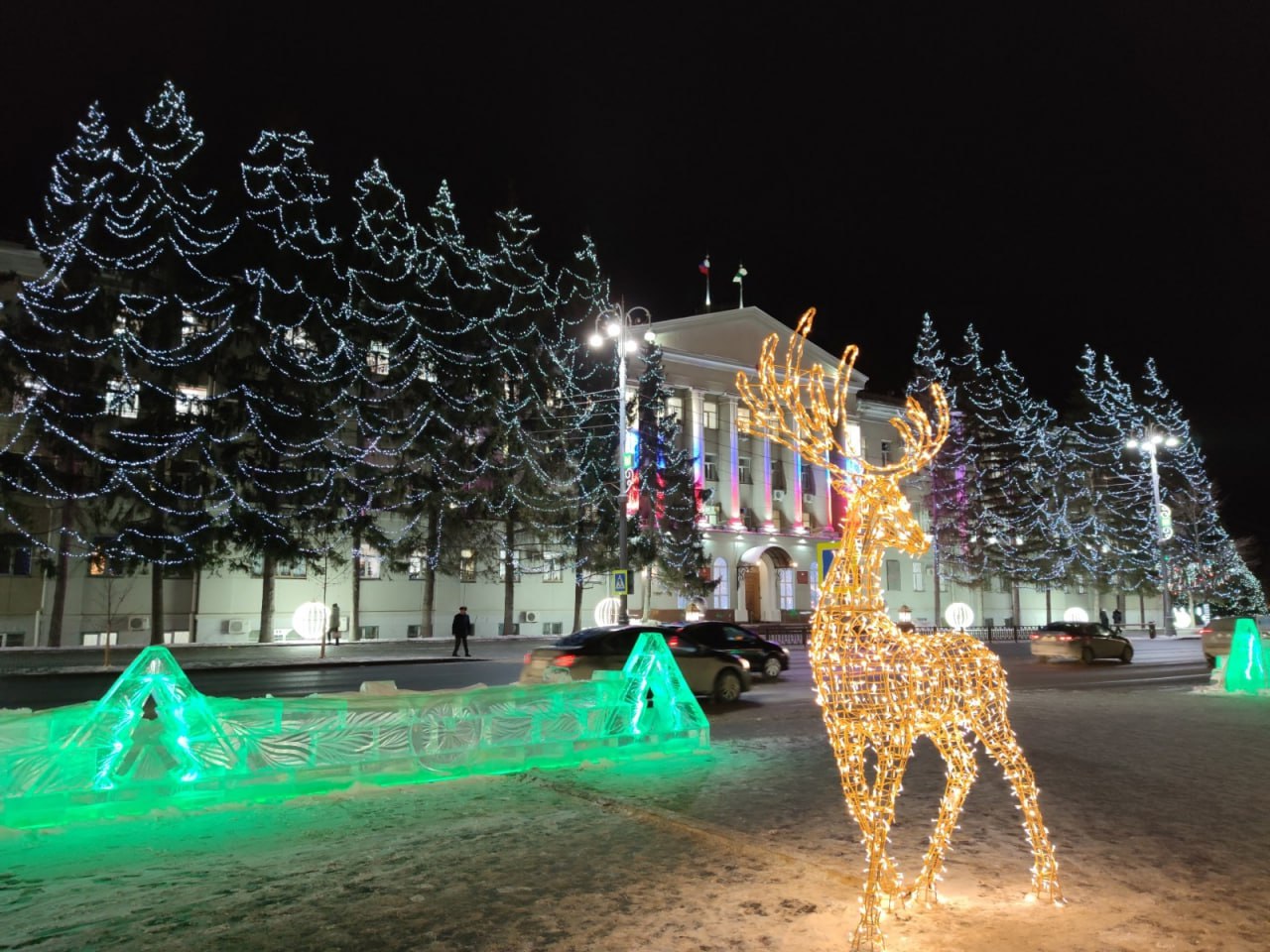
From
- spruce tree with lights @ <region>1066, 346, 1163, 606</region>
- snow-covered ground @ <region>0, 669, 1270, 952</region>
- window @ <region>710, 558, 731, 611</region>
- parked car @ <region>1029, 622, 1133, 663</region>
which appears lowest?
snow-covered ground @ <region>0, 669, 1270, 952</region>

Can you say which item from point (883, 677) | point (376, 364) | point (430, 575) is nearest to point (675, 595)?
point (430, 575)

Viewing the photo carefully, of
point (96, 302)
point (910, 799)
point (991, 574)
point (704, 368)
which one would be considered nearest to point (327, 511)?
point (96, 302)

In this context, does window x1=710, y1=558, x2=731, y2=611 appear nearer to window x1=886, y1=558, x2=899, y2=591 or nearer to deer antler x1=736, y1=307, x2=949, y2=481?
window x1=886, y1=558, x2=899, y2=591

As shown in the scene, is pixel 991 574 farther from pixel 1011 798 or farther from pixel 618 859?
pixel 618 859

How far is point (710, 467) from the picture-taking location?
5200cm

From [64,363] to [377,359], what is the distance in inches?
438

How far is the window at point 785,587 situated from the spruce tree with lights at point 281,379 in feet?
91.6

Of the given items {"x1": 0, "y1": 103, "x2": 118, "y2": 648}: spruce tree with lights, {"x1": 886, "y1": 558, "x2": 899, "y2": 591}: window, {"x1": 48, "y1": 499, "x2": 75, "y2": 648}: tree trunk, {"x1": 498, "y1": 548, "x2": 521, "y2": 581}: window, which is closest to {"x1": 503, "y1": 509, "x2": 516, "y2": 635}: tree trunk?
{"x1": 498, "y1": 548, "x2": 521, "y2": 581}: window

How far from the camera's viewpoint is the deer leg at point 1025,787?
18.4 feet

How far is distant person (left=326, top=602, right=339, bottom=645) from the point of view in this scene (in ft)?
110

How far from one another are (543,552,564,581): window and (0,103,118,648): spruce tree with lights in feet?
55.8

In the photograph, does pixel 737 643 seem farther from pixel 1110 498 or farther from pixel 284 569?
pixel 1110 498

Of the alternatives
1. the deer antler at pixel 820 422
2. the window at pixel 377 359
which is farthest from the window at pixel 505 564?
the deer antler at pixel 820 422

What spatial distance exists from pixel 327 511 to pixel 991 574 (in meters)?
39.7
